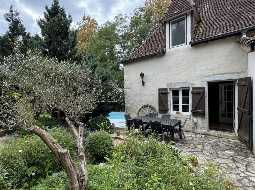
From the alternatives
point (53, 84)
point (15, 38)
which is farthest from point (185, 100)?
point (15, 38)

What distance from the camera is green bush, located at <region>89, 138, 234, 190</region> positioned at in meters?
4.75

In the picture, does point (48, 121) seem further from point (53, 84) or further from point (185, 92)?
point (185, 92)

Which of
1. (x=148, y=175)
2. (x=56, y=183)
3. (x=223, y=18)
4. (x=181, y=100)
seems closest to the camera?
(x=148, y=175)

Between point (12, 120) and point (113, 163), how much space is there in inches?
308

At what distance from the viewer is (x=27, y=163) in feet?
21.8

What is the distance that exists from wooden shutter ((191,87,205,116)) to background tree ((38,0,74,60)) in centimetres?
798

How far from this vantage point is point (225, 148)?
9.30 meters

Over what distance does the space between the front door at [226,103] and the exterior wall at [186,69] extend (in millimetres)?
2712

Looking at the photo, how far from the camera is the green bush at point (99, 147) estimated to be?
7755 mm

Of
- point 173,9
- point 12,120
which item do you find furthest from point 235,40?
point 12,120

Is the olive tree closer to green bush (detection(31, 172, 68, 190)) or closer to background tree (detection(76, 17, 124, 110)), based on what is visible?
green bush (detection(31, 172, 68, 190))

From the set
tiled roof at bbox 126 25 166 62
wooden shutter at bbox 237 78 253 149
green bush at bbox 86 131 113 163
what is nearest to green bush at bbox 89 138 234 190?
green bush at bbox 86 131 113 163

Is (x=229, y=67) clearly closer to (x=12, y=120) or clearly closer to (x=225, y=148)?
(x=225, y=148)

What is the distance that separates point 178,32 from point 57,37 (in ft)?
23.9
